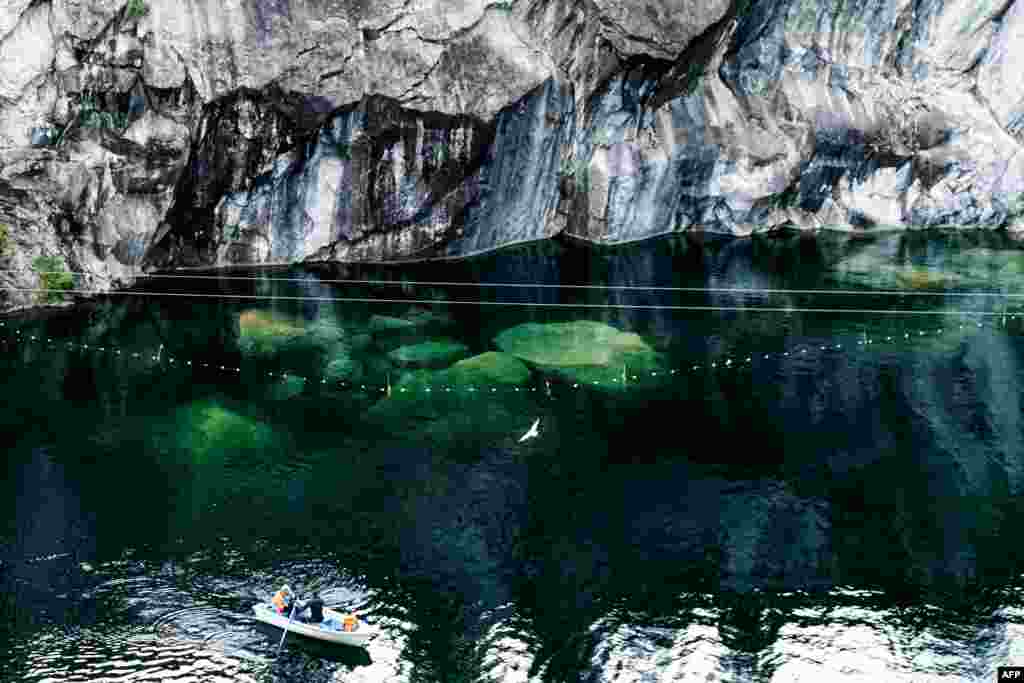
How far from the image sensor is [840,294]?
72.4m

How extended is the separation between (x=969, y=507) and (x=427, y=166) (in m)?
41.6

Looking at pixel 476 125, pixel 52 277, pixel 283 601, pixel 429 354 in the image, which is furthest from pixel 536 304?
pixel 283 601

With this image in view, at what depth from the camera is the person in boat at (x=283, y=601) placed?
37781 millimetres

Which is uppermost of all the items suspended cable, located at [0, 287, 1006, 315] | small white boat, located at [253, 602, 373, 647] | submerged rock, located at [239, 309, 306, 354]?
suspended cable, located at [0, 287, 1006, 315]

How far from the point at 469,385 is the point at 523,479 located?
1054 cm

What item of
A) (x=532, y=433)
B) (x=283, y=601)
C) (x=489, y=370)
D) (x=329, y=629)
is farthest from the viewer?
(x=489, y=370)

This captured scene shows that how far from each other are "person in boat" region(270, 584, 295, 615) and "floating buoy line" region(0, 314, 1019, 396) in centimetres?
1954

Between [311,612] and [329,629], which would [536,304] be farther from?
[329,629]

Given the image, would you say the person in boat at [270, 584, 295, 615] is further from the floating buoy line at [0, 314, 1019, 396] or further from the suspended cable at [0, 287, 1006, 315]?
the suspended cable at [0, 287, 1006, 315]

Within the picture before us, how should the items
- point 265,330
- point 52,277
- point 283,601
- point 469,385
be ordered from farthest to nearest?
point 52,277
point 265,330
point 469,385
point 283,601

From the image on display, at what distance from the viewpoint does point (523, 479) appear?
48406 mm

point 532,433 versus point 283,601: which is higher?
point 532,433

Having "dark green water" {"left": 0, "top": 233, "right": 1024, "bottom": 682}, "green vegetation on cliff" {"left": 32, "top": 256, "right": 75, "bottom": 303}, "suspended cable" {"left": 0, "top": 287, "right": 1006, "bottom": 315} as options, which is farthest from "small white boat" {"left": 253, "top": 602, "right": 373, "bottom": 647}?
"green vegetation on cliff" {"left": 32, "top": 256, "right": 75, "bottom": 303}

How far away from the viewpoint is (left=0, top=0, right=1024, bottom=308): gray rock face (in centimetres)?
6794
